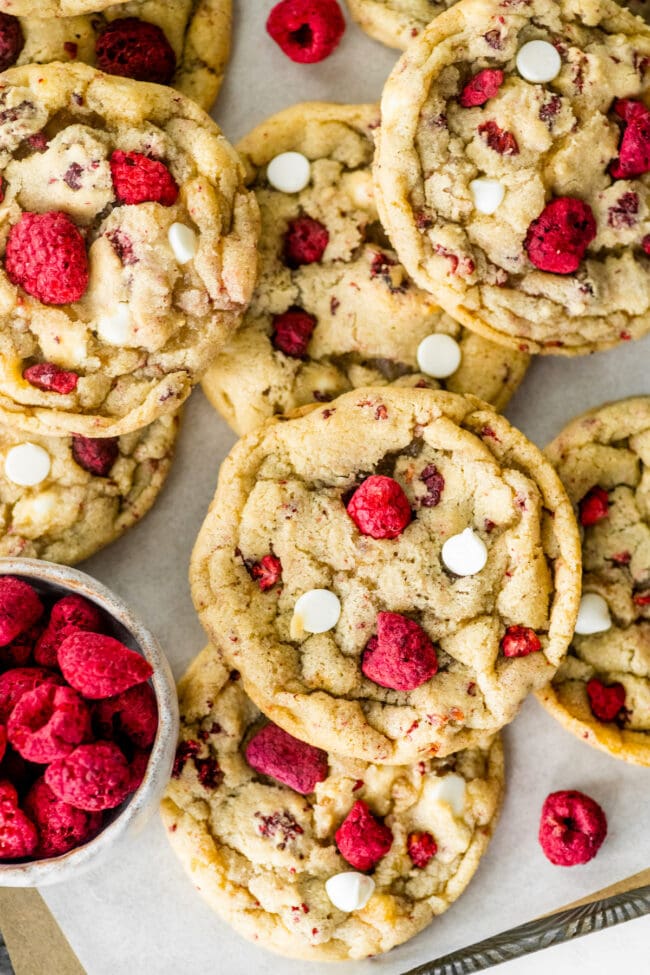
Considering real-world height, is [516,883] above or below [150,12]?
below

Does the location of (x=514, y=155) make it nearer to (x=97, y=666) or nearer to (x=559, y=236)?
(x=559, y=236)

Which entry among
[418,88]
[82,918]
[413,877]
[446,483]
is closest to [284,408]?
[446,483]

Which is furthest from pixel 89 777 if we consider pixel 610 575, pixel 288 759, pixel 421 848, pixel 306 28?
pixel 306 28

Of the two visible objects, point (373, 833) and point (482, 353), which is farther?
point (482, 353)

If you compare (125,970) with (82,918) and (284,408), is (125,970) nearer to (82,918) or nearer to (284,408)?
(82,918)

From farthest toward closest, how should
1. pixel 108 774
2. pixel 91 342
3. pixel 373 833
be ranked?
1. pixel 373 833
2. pixel 91 342
3. pixel 108 774

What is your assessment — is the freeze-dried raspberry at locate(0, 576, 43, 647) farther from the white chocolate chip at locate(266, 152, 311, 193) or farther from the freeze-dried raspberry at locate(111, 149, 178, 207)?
the white chocolate chip at locate(266, 152, 311, 193)

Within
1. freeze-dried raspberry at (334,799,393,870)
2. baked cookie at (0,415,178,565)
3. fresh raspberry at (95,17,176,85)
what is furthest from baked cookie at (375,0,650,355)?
freeze-dried raspberry at (334,799,393,870)

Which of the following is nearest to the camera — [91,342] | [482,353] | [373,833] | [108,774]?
[108,774]
